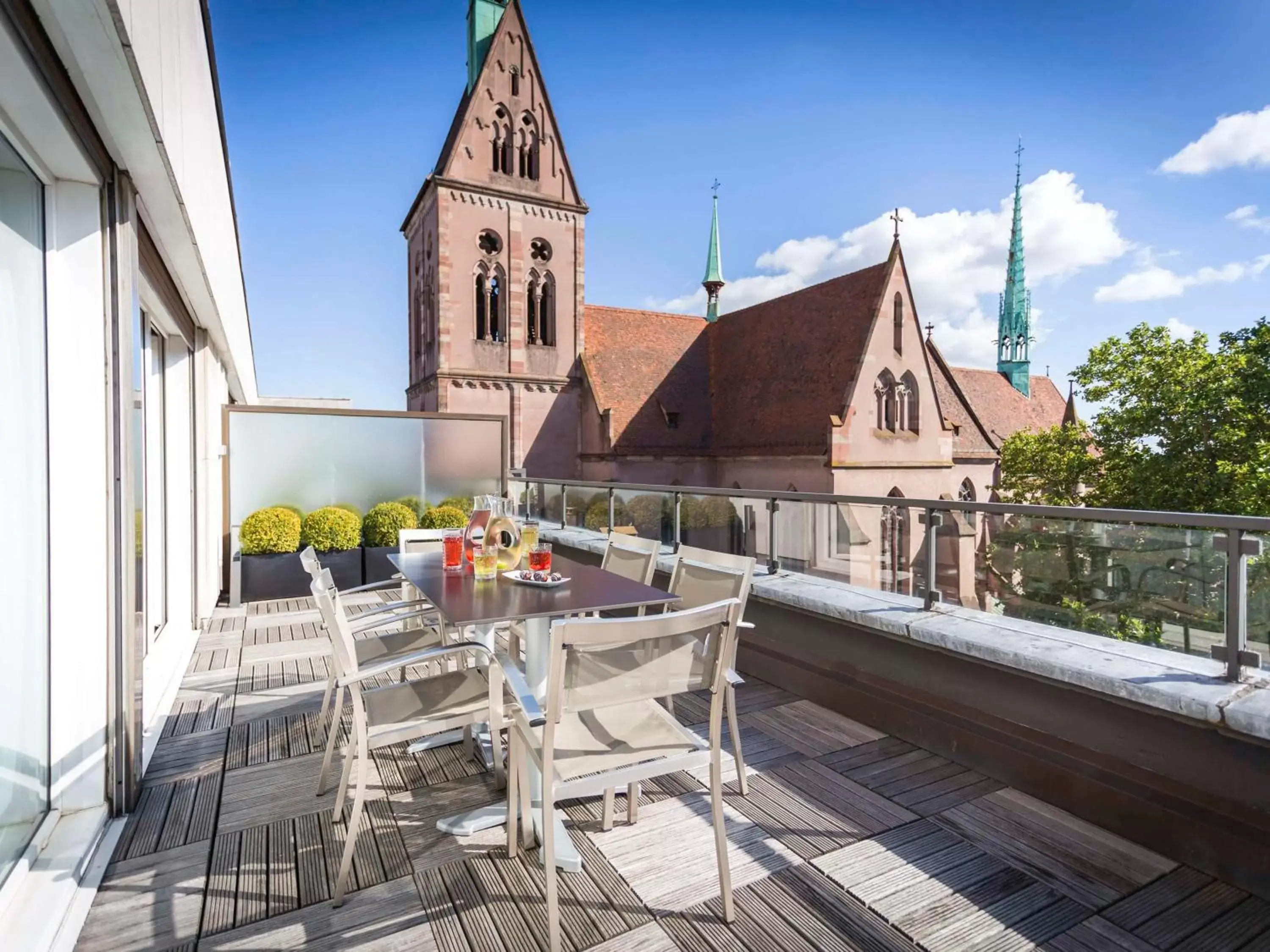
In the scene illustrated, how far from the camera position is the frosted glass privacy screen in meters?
7.87

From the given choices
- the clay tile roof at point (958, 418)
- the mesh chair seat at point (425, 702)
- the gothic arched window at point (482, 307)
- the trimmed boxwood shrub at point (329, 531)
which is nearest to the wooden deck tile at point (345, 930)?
the mesh chair seat at point (425, 702)

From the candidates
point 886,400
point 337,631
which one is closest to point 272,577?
point 337,631

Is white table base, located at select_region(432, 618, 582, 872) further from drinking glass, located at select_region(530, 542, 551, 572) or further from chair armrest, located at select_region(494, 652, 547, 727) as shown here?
drinking glass, located at select_region(530, 542, 551, 572)

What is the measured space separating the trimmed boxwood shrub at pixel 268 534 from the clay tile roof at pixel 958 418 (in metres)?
19.5

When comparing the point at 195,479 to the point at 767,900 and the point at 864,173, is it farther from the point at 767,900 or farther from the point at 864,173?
the point at 864,173

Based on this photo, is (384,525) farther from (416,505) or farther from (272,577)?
(272,577)

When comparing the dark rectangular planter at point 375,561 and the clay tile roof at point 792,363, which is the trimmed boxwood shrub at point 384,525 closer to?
the dark rectangular planter at point 375,561

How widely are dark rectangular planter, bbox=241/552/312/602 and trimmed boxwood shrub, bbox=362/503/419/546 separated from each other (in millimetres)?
854

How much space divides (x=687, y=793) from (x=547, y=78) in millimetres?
23586

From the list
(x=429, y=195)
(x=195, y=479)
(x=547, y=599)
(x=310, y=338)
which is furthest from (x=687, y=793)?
(x=310, y=338)

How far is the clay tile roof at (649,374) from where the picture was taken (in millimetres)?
20750

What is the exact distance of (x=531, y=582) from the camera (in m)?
3.14

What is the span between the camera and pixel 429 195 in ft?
65.7

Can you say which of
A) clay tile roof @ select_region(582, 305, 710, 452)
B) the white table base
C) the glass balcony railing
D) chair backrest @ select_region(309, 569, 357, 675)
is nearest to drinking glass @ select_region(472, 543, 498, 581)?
the white table base
